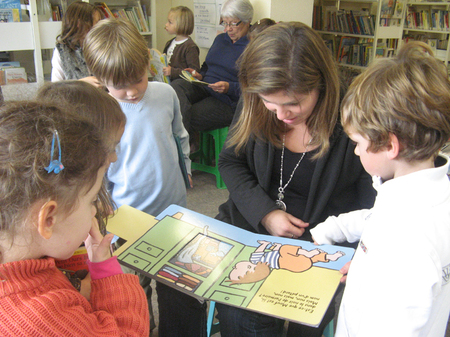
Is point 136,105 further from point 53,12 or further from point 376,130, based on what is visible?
point 53,12

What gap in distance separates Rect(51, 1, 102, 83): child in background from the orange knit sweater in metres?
1.81

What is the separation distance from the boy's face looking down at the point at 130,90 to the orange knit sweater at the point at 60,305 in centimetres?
71

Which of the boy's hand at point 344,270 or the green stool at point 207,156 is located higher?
the boy's hand at point 344,270

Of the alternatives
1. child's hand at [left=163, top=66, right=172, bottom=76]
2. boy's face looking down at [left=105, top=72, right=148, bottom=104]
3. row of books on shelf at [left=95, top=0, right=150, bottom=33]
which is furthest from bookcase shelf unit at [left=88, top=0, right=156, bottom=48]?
boy's face looking down at [left=105, top=72, right=148, bottom=104]

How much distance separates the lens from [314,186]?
1.20 metres

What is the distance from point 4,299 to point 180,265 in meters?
0.42

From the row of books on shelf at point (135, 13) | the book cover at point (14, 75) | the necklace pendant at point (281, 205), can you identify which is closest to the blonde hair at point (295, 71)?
the necklace pendant at point (281, 205)

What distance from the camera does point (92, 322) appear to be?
0.68 meters

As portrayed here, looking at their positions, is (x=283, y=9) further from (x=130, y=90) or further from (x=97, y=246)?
(x=97, y=246)

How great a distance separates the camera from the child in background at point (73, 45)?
2.30 metres

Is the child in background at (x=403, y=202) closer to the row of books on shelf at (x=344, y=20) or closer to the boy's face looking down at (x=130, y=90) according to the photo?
the boy's face looking down at (x=130, y=90)

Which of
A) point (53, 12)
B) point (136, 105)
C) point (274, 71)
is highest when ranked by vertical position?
point (53, 12)

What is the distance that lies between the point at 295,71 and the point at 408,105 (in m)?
0.36

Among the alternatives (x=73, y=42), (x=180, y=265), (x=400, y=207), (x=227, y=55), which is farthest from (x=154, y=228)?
(x=227, y=55)
